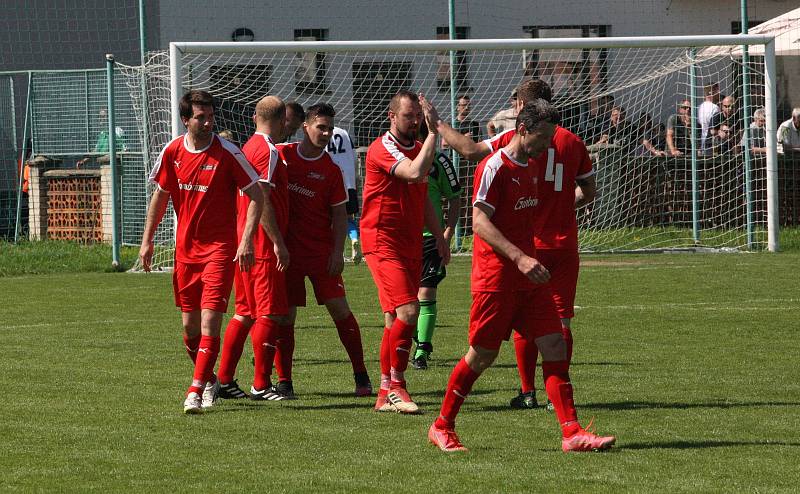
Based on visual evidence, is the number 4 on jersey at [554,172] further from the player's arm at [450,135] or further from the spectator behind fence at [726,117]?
the spectator behind fence at [726,117]

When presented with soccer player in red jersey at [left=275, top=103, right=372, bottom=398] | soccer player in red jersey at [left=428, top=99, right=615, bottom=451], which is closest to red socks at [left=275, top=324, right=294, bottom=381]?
soccer player in red jersey at [left=275, top=103, right=372, bottom=398]

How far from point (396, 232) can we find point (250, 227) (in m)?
0.95

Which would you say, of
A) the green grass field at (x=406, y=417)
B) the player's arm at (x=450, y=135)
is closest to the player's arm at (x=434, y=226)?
the green grass field at (x=406, y=417)

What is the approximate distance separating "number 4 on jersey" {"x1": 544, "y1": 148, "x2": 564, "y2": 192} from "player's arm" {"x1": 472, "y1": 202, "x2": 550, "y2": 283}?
130 centimetres

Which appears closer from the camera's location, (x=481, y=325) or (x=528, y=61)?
(x=481, y=325)

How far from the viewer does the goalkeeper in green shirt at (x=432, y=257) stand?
10531 millimetres

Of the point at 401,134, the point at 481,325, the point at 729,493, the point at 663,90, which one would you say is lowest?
the point at 729,493

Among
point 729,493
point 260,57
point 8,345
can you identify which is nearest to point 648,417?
point 729,493

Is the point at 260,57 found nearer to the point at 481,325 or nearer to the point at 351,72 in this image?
the point at 351,72

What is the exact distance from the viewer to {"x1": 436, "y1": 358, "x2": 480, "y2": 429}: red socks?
7082 millimetres

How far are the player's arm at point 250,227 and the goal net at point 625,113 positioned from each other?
12715 mm

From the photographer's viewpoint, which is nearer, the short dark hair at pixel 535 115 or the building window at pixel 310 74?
the short dark hair at pixel 535 115

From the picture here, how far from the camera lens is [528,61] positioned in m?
24.3

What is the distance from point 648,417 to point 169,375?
3.69 meters
